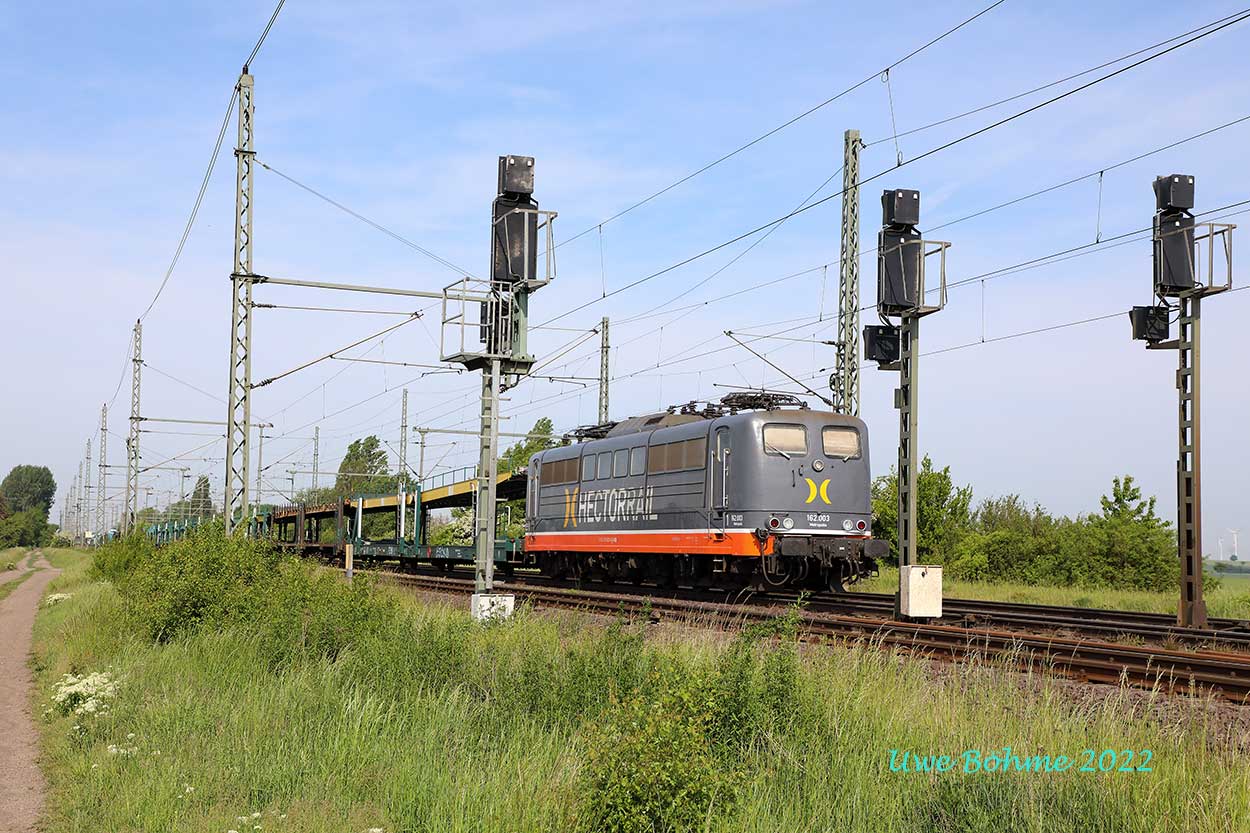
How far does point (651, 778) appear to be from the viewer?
6688mm

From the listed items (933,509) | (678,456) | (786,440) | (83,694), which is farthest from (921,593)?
(933,509)

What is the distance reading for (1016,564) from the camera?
4103 cm

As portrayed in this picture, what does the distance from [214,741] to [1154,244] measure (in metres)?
16.9

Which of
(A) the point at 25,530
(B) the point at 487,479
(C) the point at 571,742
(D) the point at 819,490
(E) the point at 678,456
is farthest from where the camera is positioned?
(A) the point at 25,530

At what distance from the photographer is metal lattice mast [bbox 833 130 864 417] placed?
26.1 metres

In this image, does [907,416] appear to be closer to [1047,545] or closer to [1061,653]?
[1061,653]

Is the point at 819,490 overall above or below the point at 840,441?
below

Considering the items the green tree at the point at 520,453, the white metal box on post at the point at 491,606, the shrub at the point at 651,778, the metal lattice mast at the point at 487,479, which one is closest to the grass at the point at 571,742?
the shrub at the point at 651,778

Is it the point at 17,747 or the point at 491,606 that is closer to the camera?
the point at 17,747

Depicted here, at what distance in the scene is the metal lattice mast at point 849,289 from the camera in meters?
26.1

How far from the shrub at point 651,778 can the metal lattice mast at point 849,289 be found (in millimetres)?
19352

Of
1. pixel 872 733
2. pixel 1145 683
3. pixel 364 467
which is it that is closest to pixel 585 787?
pixel 872 733

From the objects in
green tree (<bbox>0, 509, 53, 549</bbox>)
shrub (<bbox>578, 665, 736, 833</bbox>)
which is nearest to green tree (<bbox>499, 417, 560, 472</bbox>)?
shrub (<bbox>578, 665, 736, 833</bbox>)

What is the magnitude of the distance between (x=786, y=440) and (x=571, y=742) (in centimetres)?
1431
